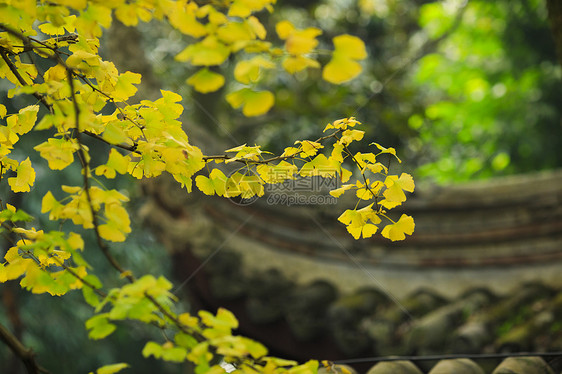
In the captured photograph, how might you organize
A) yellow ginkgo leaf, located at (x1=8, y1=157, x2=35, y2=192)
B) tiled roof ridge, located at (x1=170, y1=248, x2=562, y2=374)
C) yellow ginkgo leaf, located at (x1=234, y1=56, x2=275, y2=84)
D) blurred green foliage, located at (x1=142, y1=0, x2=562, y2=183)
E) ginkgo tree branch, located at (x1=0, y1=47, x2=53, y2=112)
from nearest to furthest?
1. yellow ginkgo leaf, located at (x1=234, y1=56, x2=275, y2=84)
2. ginkgo tree branch, located at (x1=0, y1=47, x2=53, y2=112)
3. yellow ginkgo leaf, located at (x1=8, y1=157, x2=35, y2=192)
4. tiled roof ridge, located at (x1=170, y1=248, x2=562, y2=374)
5. blurred green foliage, located at (x1=142, y1=0, x2=562, y2=183)

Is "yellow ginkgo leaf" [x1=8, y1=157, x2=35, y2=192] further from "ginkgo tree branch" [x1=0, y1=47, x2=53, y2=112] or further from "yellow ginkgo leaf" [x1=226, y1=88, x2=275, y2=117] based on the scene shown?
"yellow ginkgo leaf" [x1=226, y1=88, x2=275, y2=117]

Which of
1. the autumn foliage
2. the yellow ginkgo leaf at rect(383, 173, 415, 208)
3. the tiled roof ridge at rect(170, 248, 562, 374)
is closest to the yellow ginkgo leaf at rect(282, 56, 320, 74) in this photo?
the autumn foliage

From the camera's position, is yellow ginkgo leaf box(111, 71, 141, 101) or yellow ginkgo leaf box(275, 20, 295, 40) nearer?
yellow ginkgo leaf box(275, 20, 295, 40)

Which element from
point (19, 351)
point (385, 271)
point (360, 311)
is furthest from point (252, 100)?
point (385, 271)

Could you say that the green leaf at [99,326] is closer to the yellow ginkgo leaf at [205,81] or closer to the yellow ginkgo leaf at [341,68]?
the yellow ginkgo leaf at [205,81]

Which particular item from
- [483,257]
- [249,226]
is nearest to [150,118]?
[249,226]

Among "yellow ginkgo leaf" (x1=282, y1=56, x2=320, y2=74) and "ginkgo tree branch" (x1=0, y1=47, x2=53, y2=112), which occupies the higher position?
"yellow ginkgo leaf" (x1=282, y1=56, x2=320, y2=74)

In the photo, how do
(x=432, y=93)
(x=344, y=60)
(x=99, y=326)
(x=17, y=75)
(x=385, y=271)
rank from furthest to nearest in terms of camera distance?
(x=432, y=93)
(x=385, y=271)
(x=17, y=75)
(x=99, y=326)
(x=344, y=60)

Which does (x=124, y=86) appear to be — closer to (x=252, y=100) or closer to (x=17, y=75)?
(x=17, y=75)

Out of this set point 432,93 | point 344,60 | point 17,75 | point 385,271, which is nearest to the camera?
point 344,60

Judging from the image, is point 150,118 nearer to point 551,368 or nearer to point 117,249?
point 551,368

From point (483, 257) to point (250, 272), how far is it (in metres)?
1.01

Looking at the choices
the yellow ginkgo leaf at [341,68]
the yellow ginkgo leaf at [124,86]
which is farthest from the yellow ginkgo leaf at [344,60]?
the yellow ginkgo leaf at [124,86]

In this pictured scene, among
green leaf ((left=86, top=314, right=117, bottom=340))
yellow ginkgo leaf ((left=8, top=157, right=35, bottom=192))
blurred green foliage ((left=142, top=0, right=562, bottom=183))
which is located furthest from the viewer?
blurred green foliage ((left=142, top=0, right=562, bottom=183))
